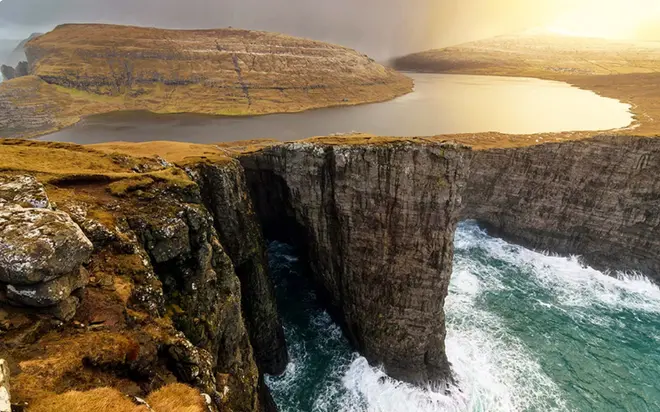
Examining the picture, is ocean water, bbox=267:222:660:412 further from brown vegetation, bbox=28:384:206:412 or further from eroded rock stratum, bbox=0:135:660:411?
brown vegetation, bbox=28:384:206:412

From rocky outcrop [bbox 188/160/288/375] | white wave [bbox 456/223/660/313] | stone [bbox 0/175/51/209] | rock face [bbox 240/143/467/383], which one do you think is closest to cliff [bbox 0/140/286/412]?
stone [bbox 0/175/51/209]

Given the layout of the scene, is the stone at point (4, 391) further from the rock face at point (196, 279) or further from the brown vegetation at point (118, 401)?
the rock face at point (196, 279)

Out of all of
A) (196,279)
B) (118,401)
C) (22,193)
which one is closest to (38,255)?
(22,193)

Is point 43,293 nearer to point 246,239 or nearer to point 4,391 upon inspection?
point 4,391

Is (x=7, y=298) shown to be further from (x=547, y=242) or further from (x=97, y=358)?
(x=547, y=242)

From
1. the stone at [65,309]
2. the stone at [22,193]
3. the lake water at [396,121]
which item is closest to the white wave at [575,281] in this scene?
the lake water at [396,121]
